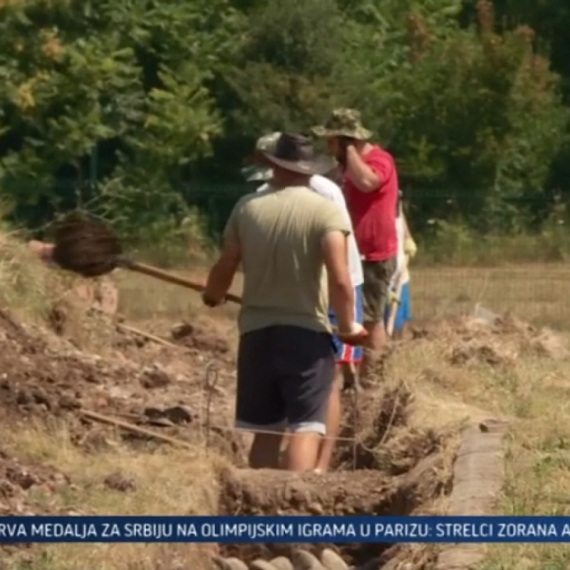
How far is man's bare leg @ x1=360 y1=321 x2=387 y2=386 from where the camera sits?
12.4 m

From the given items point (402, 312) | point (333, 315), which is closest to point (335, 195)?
point (333, 315)

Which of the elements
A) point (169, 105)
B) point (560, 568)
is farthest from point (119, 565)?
point (169, 105)

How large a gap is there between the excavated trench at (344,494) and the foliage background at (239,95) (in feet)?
48.1

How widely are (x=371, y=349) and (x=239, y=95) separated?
1539 cm

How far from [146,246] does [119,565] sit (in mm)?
15861

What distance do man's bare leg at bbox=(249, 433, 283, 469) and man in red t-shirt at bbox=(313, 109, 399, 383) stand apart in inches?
106

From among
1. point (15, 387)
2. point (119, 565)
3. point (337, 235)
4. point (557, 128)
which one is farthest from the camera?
point (557, 128)

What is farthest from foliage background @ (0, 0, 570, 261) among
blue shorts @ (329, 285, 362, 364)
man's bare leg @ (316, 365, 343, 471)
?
man's bare leg @ (316, 365, 343, 471)

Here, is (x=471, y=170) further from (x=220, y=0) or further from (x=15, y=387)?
(x=15, y=387)

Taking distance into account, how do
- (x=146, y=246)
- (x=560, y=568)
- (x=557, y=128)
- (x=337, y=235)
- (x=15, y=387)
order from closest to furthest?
(x=560, y=568) < (x=337, y=235) < (x=15, y=387) < (x=146, y=246) < (x=557, y=128)

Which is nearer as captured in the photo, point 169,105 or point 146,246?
point 146,246

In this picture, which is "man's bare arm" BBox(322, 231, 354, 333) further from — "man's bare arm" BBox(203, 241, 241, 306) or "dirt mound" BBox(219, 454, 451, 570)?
"dirt mound" BBox(219, 454, 451, 570)

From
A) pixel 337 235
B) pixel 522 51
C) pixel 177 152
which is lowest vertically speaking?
pixel 177 152

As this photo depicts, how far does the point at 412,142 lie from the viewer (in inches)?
1145
